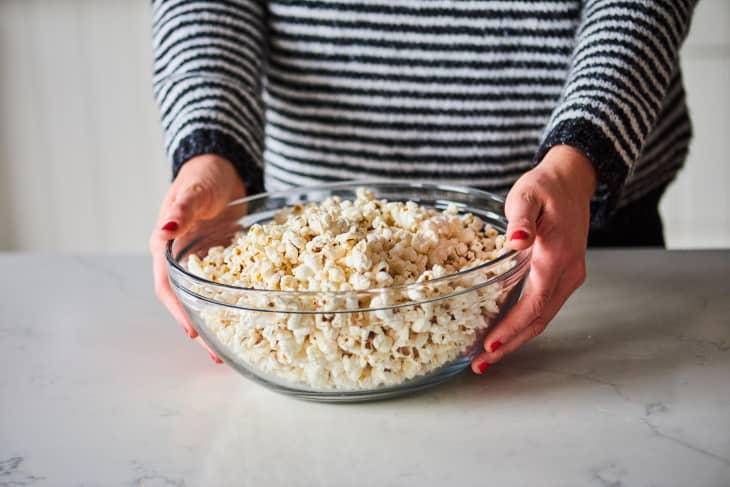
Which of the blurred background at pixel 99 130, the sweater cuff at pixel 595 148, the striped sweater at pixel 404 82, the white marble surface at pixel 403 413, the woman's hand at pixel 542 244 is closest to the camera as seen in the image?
the white marble surface at pixel 403 413

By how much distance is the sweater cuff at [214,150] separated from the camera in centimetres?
103

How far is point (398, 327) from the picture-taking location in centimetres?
71

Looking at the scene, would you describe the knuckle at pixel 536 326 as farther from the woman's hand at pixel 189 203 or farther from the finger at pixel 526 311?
the woman's hand at pixel 189 203

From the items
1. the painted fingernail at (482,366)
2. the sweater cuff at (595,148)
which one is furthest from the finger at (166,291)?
the sweater cuff at (595,148)

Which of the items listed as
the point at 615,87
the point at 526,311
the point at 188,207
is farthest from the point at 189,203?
the point at 615,87

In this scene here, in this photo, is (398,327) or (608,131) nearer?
(398,327)

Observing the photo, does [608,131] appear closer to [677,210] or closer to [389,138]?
[389,138]

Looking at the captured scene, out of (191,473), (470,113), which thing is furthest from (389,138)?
(191,473)

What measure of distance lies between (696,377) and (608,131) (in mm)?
296

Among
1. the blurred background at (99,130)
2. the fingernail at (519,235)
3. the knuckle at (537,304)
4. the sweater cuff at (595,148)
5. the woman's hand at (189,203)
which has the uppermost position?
the sweater cuff at (595,148)

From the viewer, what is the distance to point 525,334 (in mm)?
806

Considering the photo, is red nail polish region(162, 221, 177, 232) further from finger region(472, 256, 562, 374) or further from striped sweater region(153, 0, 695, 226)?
finger region(472, 256, 562, 374)

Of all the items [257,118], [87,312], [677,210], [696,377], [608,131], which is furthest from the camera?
[677,210]

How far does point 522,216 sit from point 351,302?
192 mm
